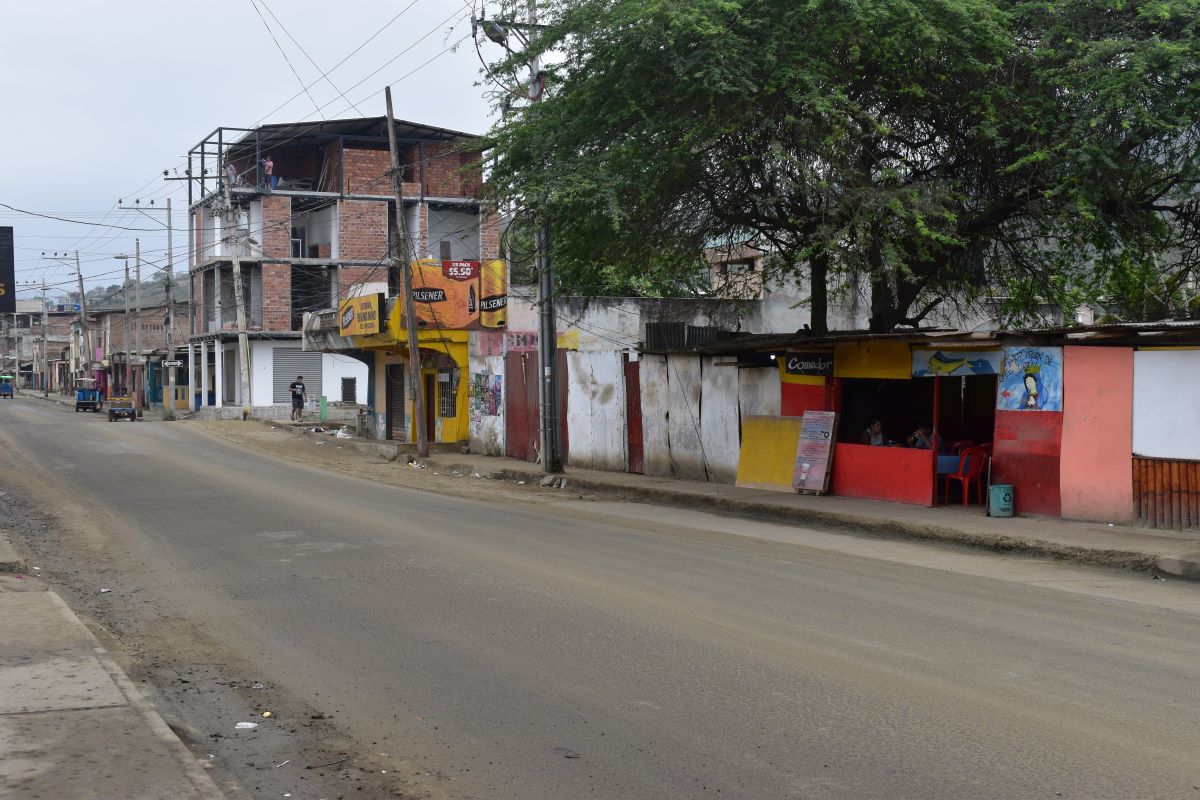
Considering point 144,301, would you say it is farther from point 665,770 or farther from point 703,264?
point 665,770

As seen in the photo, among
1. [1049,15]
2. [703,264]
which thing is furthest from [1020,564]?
[703,264]

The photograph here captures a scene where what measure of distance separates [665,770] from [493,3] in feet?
62.3

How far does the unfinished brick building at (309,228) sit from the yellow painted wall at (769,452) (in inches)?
1602

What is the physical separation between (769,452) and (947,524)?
560 cm

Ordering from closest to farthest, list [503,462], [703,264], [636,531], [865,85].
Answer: [636,531] < [865,85] < [703,264] < [503,462]

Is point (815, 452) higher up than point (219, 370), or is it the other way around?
point (219, 370)

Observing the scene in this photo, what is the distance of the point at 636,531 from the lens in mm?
15203

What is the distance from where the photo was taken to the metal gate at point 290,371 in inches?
2405

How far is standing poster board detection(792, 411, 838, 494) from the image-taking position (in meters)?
19.4

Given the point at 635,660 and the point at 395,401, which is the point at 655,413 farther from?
the point at 395,401

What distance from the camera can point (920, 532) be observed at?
15.3 metres

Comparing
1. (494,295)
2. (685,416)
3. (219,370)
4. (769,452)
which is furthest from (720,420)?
(219,370)

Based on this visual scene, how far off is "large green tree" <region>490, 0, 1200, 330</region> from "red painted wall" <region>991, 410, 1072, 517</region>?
2777 millimetres

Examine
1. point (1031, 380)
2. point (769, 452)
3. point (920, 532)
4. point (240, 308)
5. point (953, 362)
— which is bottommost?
point (920, 532)
